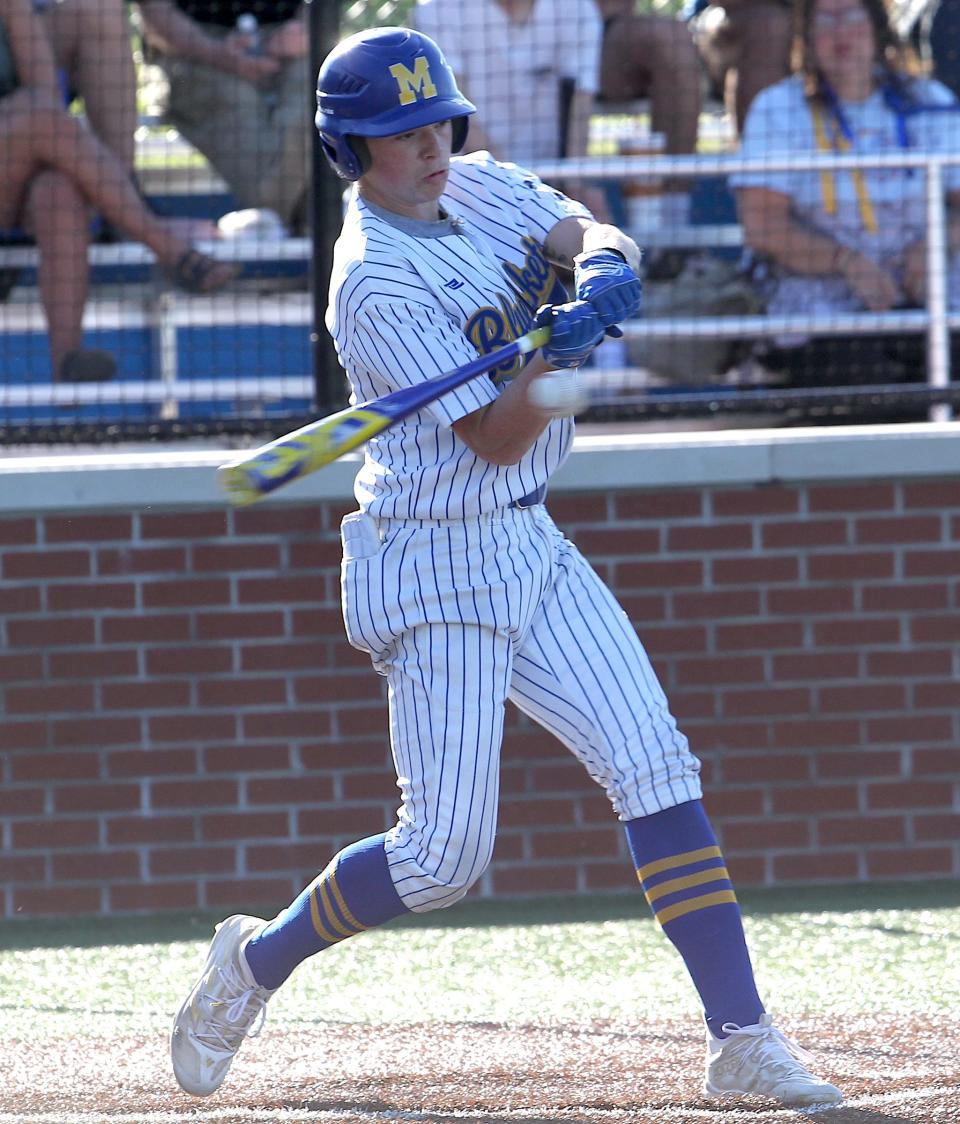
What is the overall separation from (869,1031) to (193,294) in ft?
9.90

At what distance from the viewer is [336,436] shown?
2.84 metres

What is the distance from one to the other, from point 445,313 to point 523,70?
9.57 feet

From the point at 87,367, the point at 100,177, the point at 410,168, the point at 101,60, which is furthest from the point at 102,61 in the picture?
the point at 410,168

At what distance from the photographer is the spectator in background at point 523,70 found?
5.62 m

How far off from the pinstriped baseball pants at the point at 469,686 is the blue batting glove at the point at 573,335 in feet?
1.31

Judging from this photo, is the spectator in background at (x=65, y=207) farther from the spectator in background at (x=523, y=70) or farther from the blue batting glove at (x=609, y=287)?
the blue batting glove at (x=609, y=287)

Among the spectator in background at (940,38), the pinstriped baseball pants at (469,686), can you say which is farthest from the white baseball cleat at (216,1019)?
the spectator in background at (940,38)

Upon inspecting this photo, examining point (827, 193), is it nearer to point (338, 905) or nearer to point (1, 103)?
point (1, 103)

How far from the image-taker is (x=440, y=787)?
3.15m

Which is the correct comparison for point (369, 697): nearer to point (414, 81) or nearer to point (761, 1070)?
point (761, 1070)

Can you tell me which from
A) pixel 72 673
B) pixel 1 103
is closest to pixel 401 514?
pixel 72 673

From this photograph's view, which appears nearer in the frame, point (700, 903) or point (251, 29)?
point (700, 903)

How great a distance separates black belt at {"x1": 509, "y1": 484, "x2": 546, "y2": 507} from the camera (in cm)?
325

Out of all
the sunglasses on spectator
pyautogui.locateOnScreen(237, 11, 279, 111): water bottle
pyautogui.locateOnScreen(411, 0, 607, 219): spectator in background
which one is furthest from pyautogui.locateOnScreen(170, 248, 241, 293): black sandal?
the sunglasses on spectator
